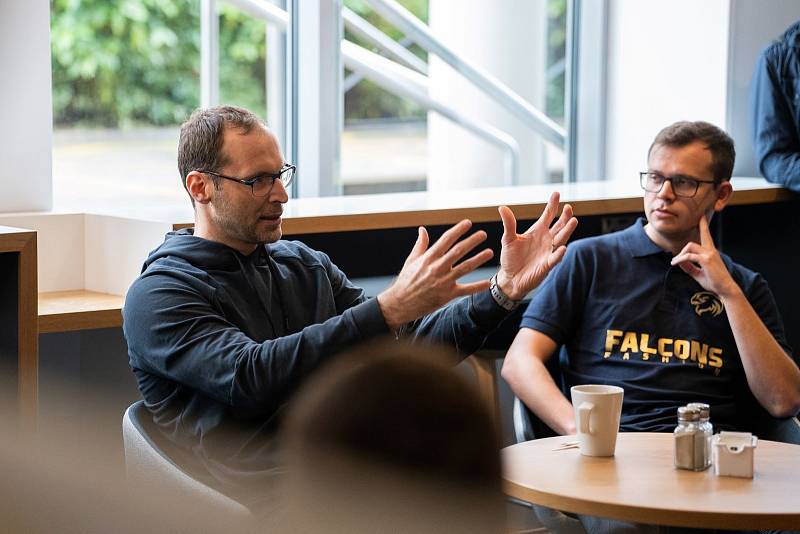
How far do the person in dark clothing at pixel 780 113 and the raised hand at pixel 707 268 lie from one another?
4.35ft

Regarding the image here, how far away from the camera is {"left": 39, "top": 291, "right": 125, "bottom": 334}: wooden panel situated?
2482 millimetres

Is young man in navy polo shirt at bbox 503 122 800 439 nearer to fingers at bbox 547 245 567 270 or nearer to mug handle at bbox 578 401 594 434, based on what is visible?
mug handle at bbox 578 401 594 434

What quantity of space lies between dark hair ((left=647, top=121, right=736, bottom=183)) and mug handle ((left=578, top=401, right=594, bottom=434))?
0.96 m

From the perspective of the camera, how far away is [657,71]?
4.56 meters

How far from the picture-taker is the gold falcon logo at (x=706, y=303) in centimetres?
276

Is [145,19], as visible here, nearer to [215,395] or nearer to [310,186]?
[310,186]

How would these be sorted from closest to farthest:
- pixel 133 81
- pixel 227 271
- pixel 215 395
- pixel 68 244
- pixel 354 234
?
1. pixel 215 395
2. pixel 227 271
3. pixel 68 244
4. pixel 354 234
5. pixel 133 81

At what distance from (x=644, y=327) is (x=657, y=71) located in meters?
2.06

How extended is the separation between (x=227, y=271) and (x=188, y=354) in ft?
0.88

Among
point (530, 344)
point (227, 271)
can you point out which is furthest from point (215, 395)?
point (530, 344)

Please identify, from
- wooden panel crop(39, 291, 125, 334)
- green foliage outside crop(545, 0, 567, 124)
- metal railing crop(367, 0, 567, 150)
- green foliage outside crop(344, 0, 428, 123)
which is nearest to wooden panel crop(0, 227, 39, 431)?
wooden panel crop(39, 291, 125, 334)

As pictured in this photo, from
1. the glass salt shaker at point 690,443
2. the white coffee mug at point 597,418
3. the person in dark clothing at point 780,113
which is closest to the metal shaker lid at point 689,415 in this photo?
the glass salt shaker at point 690,443

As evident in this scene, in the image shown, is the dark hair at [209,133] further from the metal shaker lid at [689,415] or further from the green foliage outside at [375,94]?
the green foliage outside at [375,94]

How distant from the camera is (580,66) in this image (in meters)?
4.80
